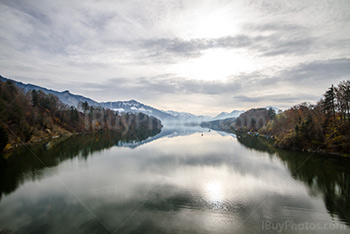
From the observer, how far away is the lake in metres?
12.6

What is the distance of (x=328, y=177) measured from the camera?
2331 centimetres

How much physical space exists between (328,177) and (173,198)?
67.4ft

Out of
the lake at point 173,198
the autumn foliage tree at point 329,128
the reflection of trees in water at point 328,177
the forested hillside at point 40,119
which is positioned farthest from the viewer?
the forested hillside at point 40,119

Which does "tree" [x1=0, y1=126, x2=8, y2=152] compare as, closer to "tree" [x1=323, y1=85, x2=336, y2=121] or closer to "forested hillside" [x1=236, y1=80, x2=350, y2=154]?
"forested hillside" [x1=236, y1=80, x2=350, y2=154]

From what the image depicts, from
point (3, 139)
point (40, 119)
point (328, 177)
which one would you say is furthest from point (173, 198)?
point (40, 119)

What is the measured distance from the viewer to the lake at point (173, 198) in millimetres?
12555

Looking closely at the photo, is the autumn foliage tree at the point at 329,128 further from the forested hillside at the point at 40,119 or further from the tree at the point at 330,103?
the forested hillside at the point at 40,119

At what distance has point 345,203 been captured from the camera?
16.2m

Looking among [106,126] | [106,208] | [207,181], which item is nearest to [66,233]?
[106,208]

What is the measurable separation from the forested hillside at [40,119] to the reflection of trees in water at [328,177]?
49913 mm

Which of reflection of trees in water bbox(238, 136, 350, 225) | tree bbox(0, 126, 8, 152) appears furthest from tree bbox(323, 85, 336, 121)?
tree bbox(0, 126, 8, 152)

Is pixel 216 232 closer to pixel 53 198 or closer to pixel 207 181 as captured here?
pixel 207 181

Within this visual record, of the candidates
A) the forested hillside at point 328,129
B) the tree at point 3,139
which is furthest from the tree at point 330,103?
the tree at point 3,139

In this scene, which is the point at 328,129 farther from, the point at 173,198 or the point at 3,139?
the point at 3,139
